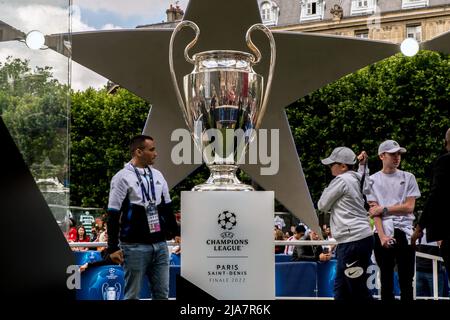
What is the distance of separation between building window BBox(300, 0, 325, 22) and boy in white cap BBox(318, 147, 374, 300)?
3602cm

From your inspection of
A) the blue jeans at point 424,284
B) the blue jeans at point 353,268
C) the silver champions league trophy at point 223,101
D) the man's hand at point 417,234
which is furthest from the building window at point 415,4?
the silver champions league trophy at point 223,101

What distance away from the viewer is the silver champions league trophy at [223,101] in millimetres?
3082

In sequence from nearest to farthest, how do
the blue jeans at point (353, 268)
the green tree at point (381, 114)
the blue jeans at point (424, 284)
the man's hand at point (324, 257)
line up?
1. the blue jeans at point (353, 268)
2. the blue jeans at point (424, 284)
3. the man's hand at point (324, 257)
4. the green tree at point (381, 114)

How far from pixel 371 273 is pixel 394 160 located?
1.39 metres

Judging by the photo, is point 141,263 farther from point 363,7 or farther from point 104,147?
point 363,7

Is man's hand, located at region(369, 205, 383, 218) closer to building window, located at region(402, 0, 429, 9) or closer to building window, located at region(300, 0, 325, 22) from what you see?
building window, located at region(402, 0, 429, 9)

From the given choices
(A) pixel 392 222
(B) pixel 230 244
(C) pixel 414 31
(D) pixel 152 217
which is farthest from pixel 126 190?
(C) pixel 414 31

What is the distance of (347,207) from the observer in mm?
5723

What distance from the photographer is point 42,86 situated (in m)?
2.99

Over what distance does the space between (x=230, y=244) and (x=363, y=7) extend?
129ft

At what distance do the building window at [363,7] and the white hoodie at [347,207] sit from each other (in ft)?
117

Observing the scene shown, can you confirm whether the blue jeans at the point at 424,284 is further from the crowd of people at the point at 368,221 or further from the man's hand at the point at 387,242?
the man's hand at the point at 387,242
